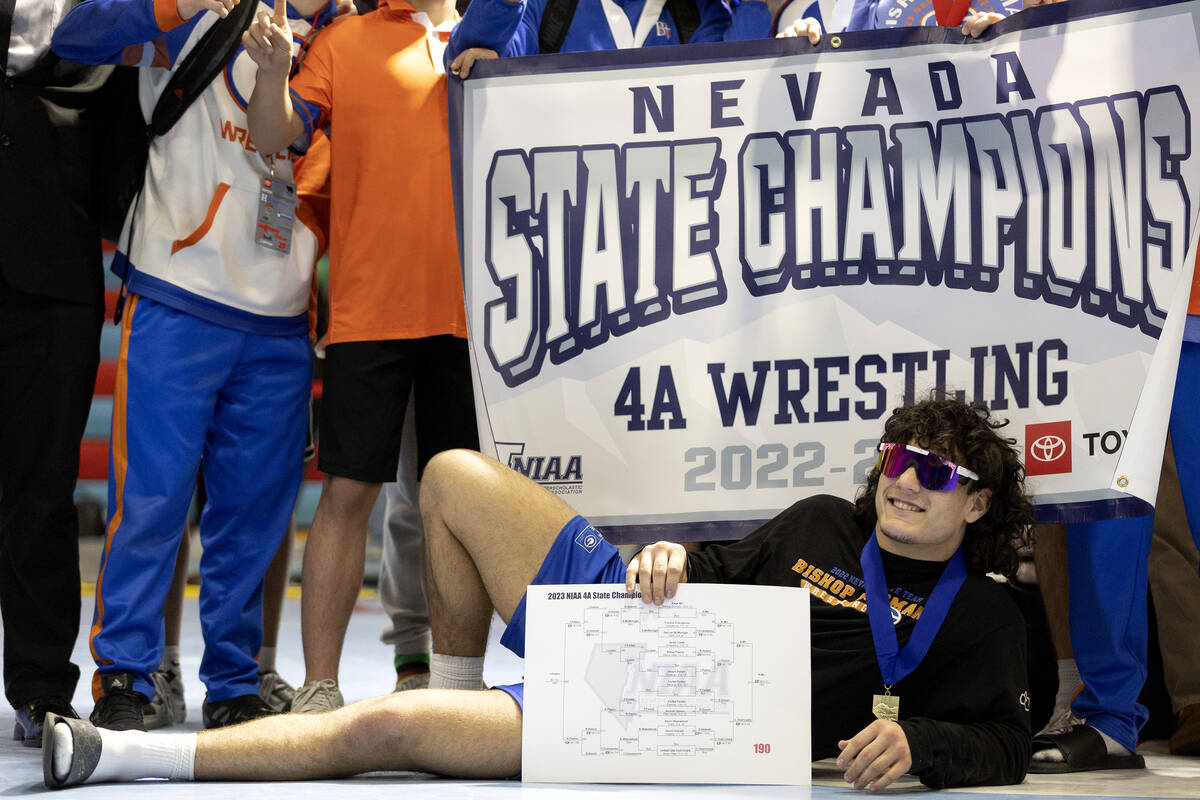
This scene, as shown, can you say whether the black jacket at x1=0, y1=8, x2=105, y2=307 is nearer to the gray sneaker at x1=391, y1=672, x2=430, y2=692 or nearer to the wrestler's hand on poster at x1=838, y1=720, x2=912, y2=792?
the gray sneaker at x1=391, y1=672, x2=430, y2=692

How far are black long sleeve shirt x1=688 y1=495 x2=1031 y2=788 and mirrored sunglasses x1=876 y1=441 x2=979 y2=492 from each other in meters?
0.17

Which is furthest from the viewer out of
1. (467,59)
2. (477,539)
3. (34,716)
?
(467,59)

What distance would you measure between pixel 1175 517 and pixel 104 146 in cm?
312

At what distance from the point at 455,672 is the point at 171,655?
1301 mm

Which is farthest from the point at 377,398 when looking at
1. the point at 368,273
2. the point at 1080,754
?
the point at 1080,754

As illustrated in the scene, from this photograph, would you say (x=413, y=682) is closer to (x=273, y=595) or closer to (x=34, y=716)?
(x=273, y=595)

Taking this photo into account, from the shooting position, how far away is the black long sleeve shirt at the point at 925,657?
260 centimetres

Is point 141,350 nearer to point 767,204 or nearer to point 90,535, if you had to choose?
point 767,204

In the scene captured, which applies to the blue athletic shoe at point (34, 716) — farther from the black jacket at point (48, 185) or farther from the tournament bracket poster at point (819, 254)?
the tournament bracket poster at point (819, 254)

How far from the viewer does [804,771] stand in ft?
8.44

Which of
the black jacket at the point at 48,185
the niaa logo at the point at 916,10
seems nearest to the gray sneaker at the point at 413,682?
the black jacket at the point at 48,185

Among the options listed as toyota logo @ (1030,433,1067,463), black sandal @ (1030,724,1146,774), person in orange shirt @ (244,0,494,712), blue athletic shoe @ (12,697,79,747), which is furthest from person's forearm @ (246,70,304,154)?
black sandal @ (1030,724,1146,774)

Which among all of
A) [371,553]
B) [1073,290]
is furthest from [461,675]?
[371,553]

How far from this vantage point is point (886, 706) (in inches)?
104
